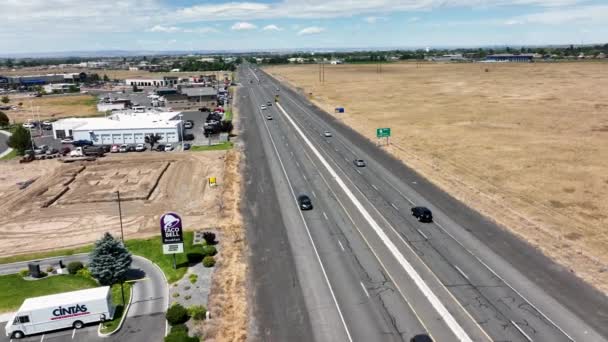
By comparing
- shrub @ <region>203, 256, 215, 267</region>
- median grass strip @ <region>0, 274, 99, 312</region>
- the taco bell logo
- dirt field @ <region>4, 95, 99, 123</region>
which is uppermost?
dirt field @ <region>4, 95, 99, 123</region>

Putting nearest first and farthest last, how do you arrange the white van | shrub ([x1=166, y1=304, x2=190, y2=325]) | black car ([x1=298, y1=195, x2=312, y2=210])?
the white van
shrub ([x1=166, y1=304, x2=190, y2=325])
black car ([x1=298, y1=195, x2=312, y2=210])

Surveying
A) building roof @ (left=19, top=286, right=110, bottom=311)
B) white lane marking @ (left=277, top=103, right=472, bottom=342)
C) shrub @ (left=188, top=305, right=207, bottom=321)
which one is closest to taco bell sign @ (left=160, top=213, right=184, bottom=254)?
building roof @ (left=19, top=286, right=110, bottom=311)

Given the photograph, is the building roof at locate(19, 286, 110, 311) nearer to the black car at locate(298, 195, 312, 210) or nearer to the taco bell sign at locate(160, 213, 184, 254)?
the taco bell sign at locate(160, 213, 184, 254)

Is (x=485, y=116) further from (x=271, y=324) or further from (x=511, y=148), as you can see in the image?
(x=271, y=324)

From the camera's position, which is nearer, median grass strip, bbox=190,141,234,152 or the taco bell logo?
the taco bell logo

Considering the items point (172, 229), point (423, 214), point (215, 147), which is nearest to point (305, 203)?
point (423, 214)

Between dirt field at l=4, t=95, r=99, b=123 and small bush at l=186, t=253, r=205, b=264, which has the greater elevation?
dirt field at l=4, t=95, r=99, b=123

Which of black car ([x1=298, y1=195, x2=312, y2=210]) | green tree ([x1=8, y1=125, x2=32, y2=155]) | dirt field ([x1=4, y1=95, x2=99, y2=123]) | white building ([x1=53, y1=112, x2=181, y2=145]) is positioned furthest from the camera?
dirt field ([x1=4, y1=95, x2=99, y2=123])
